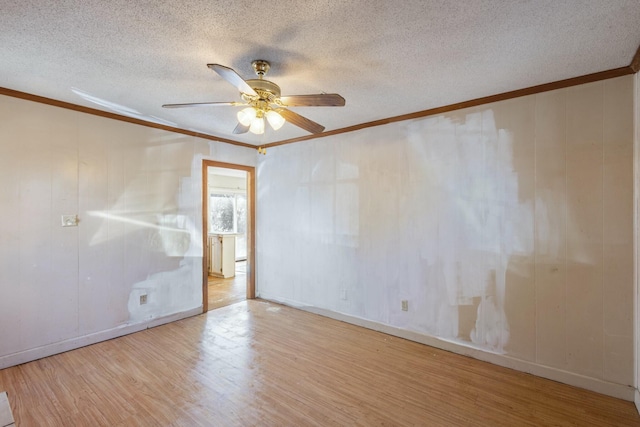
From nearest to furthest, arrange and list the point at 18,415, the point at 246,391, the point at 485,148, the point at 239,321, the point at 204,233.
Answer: the point at 18,415
the point at 246,391
the point at 485,148
the point at 239,321
the point at 204,233

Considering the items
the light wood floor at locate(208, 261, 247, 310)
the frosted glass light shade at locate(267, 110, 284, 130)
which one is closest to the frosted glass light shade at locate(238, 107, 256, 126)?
the frosted glass light shade at locate(267, 110, 284, 130)

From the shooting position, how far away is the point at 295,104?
2105 mm

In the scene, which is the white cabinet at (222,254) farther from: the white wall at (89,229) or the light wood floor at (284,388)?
the light wood floor at (284,388)

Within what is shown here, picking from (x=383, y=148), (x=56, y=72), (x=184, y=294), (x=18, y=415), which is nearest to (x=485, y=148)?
(x=383, y=148)

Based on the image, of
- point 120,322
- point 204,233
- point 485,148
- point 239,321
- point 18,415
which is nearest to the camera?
point 18,415

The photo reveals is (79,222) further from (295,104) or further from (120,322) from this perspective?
(295,104)

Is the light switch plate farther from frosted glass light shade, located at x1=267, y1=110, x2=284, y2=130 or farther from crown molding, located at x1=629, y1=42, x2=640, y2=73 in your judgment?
crown molding, located at x1=629, y1=42, x2=640, y2=73

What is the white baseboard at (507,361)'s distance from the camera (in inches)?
90.0

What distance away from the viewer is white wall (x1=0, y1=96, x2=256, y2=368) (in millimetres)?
2729

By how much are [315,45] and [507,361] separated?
3.11 metres

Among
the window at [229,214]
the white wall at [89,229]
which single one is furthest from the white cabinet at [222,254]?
the white wall at [89,229]

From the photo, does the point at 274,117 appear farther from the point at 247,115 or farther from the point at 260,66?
the point at 260,66

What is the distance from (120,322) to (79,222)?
3.97 ft

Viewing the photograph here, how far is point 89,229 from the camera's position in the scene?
3.16 m
